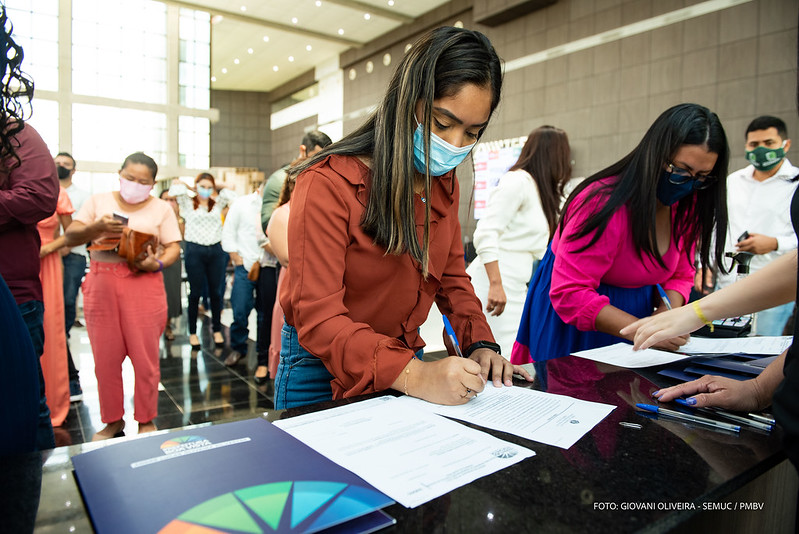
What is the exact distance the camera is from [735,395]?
103cm

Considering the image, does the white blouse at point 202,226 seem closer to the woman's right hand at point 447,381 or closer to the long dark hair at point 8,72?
the long dark hair at point 8,72

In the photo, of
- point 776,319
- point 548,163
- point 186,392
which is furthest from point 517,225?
point 186,392

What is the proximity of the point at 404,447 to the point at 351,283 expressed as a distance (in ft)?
1.46

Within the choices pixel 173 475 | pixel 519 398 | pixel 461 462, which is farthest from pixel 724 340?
pixel 173 475

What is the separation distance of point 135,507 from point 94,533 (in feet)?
0.14

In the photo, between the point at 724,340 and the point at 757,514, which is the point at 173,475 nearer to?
the point at 757,514

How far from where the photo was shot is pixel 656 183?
1.62m

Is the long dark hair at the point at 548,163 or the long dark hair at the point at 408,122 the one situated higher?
the long dark hair at the point at 548,163

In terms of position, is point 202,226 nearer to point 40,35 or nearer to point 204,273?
point 204,273

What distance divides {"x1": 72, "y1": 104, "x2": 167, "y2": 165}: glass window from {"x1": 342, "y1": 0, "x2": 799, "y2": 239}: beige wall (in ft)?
23.7

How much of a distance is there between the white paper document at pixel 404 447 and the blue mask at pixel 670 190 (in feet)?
3.69

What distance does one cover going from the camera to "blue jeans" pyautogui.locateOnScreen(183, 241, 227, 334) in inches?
216

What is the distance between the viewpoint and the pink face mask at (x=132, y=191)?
2.95m

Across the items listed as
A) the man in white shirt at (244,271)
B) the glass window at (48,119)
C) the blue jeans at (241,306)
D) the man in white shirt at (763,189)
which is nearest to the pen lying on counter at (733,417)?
the man in white shirt at (763,189)
